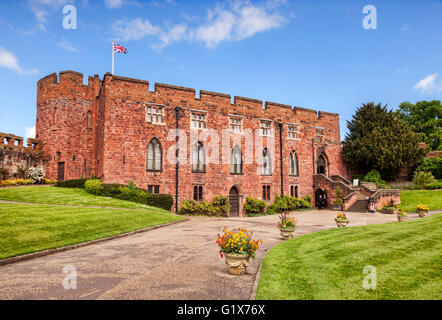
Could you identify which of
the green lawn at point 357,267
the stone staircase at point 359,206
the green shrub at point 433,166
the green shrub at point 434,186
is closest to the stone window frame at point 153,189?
the green lawn at point 357,267

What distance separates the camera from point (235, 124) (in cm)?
3084

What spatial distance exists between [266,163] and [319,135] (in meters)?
9.02

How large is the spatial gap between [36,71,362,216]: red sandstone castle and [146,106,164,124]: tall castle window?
0.30 feet

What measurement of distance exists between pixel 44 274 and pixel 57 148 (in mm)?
25446

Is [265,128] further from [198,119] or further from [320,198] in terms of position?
[320,198]

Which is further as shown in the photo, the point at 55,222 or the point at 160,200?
the point at 160,200

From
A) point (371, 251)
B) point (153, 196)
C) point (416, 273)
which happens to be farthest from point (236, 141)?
point (416, 273)

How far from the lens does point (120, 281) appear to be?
6.99 m

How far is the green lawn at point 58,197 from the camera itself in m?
19.5

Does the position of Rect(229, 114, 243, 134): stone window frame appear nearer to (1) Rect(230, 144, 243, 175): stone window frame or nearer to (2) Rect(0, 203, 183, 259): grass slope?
(1) Rect(230, 144, 243, 175): stone window frame

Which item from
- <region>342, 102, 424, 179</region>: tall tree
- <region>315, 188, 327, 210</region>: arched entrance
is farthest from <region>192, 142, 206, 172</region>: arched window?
<region>342, 102, 424, 179</region>: tall tree

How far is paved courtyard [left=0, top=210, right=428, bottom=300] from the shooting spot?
6203 mm

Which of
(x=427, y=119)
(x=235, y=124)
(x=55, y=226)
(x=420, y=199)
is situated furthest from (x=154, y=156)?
(x=427, y=119)
